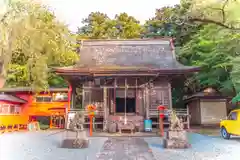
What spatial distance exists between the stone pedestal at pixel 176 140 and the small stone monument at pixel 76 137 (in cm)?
306

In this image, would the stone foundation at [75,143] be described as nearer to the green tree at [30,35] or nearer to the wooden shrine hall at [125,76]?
the green tree at [30,35]

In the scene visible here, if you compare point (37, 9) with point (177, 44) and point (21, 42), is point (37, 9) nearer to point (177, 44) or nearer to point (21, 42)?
point (21, 42)

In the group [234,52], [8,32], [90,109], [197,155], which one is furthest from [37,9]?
[234,52]

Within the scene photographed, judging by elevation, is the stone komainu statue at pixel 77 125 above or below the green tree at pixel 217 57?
below

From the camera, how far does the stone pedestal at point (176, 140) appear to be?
7.77m

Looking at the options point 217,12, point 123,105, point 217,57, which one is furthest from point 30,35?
point 217,57

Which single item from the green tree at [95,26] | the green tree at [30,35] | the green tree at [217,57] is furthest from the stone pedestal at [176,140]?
the green tree at [95,26]

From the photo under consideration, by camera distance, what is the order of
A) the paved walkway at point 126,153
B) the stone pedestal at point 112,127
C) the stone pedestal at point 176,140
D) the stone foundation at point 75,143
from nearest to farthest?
the paved walkway at point 126,153, the stone pedestal at point 176,140, the stone foundation at point 75,143, the stone pedestal at point 112,127

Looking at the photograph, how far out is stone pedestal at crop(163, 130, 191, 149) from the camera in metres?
7.77

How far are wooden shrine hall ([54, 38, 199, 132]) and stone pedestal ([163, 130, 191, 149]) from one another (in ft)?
14.7

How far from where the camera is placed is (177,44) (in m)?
23.1

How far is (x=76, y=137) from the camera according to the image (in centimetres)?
803

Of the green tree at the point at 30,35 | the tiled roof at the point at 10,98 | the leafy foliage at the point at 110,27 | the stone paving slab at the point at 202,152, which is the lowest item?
the stone paving slab at the point at 202,152

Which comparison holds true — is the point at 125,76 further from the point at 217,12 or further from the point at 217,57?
the point at 217,57
